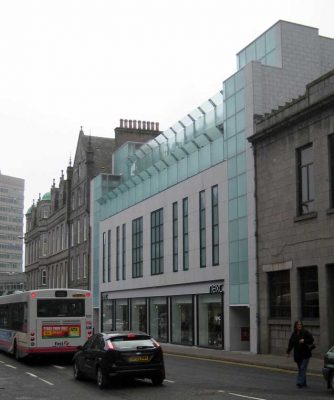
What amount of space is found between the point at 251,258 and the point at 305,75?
9.61 metres

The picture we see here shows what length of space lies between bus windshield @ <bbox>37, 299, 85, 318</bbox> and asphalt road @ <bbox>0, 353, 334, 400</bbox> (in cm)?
236

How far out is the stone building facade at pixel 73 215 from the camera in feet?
194

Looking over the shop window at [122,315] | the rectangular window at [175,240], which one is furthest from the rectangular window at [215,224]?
the shop window at [122,315]

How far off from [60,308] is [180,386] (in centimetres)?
955

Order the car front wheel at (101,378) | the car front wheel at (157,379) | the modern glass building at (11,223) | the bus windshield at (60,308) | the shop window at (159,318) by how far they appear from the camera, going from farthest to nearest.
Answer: the modern glass building at (11,223) < the shop window at (159,318) < the bus windshield at (60,308) < the car front wheel at (157,379) < the car front wheel at (101,378)

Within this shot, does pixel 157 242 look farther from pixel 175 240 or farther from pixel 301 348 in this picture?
pixel 301 348

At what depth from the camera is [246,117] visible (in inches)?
1206

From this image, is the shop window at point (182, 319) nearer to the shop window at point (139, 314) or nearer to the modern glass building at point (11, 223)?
the shop window at point (139, 314)

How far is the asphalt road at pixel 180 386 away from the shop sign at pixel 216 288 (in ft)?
32.0

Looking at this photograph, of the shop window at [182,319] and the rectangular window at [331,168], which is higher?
the rectangular window at [331,168]

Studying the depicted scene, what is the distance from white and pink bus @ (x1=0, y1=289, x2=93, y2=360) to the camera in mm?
24531

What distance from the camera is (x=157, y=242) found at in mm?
42312

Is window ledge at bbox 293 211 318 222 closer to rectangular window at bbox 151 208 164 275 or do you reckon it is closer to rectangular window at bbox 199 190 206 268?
rectangular window at bbox 199 190 206 268

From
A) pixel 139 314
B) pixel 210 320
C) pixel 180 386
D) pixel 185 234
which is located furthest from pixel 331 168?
pixel 139 314
